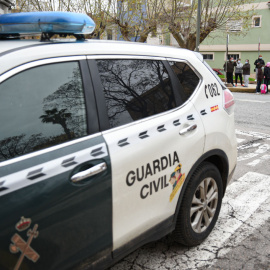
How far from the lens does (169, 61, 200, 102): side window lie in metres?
2.93

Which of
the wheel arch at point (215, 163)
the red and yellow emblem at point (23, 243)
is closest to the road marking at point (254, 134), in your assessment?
the wheel arch at point (215, 163)

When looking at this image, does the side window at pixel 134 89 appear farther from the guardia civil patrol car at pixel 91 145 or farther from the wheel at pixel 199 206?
the wheel at pixel 199 206

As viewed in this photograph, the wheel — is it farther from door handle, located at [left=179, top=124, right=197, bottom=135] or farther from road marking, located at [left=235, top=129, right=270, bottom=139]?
road marking, located at [left=235, top=129, right=270, bottom=139]

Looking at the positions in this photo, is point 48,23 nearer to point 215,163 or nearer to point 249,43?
point 215,163

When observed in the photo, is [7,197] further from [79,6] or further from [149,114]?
[79,6]

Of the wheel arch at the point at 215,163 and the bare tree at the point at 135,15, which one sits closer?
the wheel arch at the point at 215,163

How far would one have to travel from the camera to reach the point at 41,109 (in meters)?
1.96

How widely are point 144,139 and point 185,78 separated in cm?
84

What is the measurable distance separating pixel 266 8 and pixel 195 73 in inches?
1357

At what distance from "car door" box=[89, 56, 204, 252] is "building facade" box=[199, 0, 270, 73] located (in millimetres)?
30568

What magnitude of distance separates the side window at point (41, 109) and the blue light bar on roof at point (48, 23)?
251mm

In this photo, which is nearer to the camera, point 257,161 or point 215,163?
point 215,163

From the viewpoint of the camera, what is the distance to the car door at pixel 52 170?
5.72 ft

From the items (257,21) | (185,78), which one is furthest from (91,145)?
(257,21)
